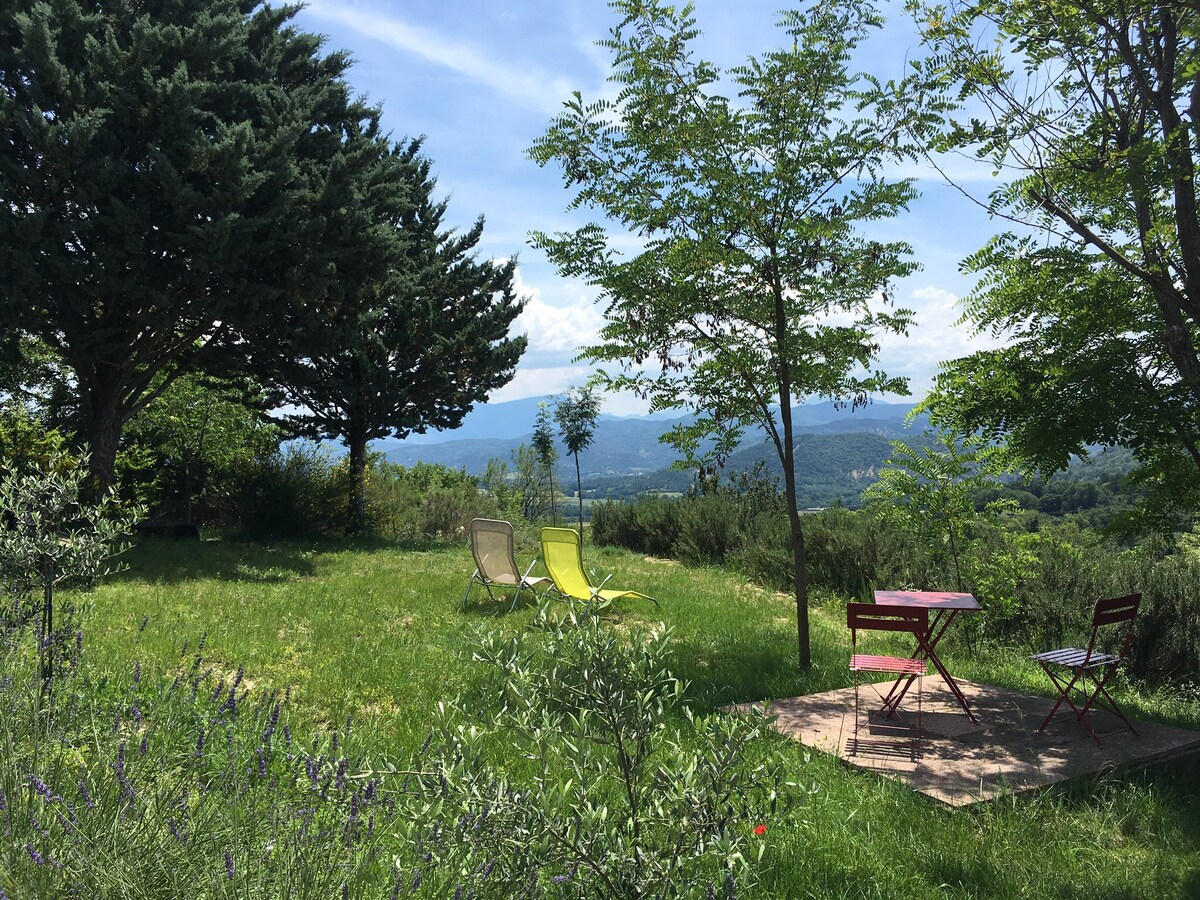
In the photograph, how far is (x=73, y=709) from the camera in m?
3.41

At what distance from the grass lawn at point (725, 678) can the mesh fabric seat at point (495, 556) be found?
12.0 inches

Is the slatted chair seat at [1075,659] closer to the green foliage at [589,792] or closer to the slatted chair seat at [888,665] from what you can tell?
the slatted chair seat at [888,665]

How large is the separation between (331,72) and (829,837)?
18520 mm

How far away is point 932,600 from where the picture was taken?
5.88 m

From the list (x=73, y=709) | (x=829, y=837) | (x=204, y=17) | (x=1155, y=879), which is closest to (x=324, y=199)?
(x=204, y=17)

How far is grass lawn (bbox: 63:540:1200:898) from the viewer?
11.0 ft

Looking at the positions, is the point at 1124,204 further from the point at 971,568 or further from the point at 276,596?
the point at 276,596

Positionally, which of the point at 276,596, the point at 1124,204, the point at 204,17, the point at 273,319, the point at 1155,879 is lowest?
the point at 1155,879

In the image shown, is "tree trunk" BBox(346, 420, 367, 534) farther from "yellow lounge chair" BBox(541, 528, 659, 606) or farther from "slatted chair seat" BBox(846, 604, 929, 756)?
"slatted chair seat" BBox(846, 604, 929, 756)

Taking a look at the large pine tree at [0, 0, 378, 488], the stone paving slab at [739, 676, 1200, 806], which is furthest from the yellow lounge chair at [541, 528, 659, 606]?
the large pine tree at [0, 0, 378, 488]

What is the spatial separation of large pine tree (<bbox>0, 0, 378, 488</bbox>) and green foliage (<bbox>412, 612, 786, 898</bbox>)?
11.7 m

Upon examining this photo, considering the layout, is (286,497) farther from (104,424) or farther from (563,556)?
(563,556)

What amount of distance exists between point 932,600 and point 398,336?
50.4ft

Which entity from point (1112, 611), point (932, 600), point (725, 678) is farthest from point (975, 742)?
point (725, 678)
